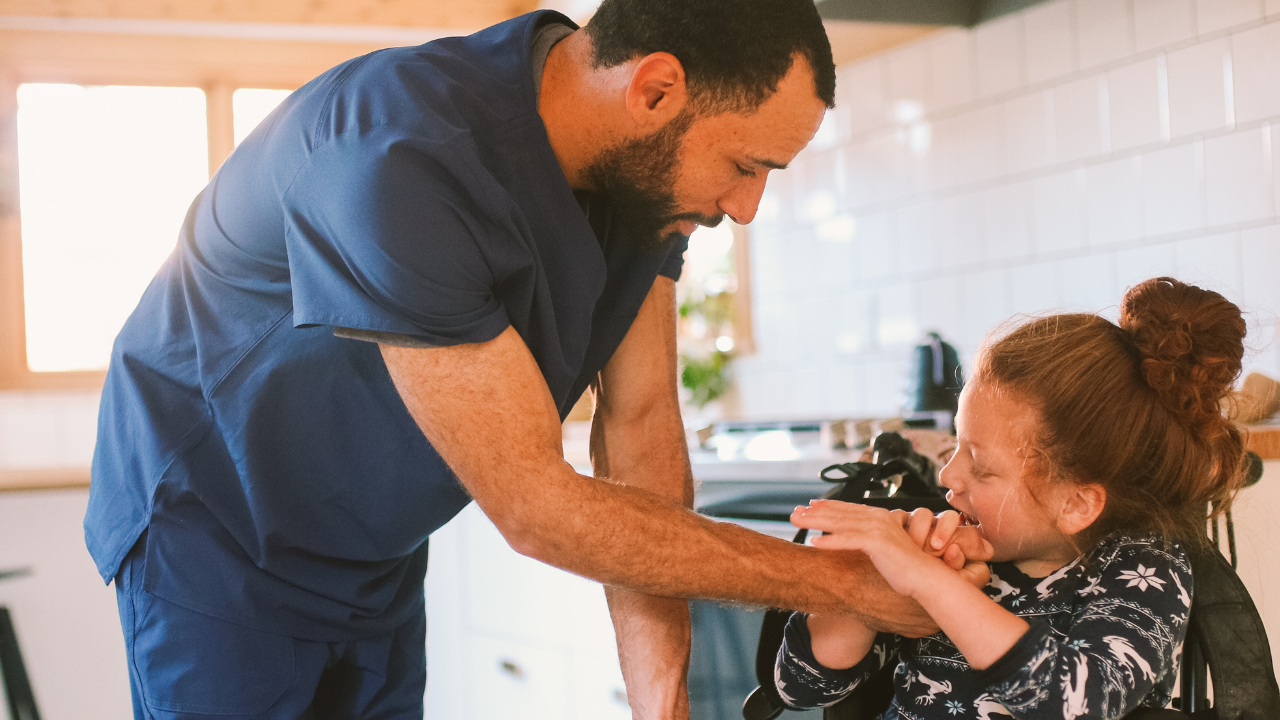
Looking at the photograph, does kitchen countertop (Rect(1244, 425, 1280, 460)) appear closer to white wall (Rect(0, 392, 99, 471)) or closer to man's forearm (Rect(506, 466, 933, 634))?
man's forearm (Rect(506, 466, 933, 634))

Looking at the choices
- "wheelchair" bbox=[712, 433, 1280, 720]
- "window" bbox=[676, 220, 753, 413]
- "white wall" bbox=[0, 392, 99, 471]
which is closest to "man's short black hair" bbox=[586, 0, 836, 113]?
"wheelchair" bbox=[712, 433, 1280, 720]

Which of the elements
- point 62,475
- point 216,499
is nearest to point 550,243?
point 216,499

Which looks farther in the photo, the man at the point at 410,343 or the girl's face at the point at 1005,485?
the girl's face at the point at 1005,485

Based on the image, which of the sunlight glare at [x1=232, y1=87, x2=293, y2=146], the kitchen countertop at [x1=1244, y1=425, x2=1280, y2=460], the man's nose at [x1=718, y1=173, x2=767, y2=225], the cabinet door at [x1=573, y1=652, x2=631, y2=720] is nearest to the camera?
the man's nose at [x1=718, y1=173, x2=767, y2=225]

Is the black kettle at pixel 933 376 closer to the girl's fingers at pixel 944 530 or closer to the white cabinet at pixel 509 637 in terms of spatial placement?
the white cabinet at pixel 509 637

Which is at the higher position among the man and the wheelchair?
the man

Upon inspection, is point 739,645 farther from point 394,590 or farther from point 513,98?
point 513,98

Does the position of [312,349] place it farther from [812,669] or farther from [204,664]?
[812,669]

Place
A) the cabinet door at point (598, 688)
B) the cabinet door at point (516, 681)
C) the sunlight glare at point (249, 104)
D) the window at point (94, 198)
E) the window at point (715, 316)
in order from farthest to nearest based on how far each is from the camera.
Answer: the sunlight glare at point (249, 104), the window at point (94, 198), the window at point (715, 316), the cabinet door at point (516, 681), the cabinet door at point (598, 688)

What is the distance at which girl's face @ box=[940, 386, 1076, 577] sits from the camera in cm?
95

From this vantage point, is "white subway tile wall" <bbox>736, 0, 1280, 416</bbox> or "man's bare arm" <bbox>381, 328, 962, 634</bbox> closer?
"man's bare arm" <bbox>381, 328, 962, 634</bbox>

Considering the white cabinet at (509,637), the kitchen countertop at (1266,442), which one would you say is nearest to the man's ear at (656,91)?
the kitchen countertop at (1266,442)

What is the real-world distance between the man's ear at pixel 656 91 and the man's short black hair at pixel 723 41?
0.01 metres

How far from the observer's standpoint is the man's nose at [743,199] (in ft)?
3.01
